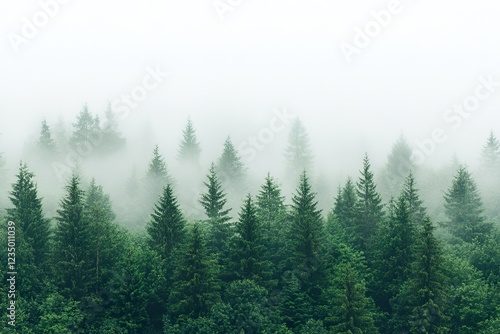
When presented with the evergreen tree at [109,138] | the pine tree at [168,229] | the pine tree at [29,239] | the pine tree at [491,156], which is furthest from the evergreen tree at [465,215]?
the evergreen tree at [109,138]

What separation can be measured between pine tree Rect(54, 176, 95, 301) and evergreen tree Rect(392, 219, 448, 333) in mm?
29658

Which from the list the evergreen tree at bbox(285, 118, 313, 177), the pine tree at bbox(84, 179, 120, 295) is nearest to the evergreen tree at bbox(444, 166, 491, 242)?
the pine tree at bbox(84, 179, 120, 295)

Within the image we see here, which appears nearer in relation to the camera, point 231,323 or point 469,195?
point 231,323

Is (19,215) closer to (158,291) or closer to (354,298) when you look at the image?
(158,291)

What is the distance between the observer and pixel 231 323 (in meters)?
42.2

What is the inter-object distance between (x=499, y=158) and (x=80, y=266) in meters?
82.9

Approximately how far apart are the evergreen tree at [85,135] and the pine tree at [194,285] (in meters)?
69.2

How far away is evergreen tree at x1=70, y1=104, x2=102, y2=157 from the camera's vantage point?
349 feet

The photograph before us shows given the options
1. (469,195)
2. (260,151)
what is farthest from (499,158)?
(260,151)

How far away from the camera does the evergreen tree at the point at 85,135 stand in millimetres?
106312

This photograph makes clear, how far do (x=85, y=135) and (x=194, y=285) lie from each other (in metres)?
72.0
